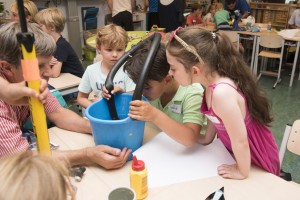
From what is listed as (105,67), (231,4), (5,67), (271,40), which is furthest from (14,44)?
(231,4)

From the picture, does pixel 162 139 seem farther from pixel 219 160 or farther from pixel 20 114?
pixel 20 114

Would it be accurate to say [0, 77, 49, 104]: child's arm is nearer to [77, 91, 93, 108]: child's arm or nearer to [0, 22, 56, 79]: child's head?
[0, 22, 56, 79]: child's head

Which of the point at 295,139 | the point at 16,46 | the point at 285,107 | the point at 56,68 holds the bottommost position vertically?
the point at 285,107

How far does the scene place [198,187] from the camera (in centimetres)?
98

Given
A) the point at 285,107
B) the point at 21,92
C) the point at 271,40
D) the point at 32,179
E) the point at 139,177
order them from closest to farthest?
the point at 32,179 → the point at 21,92 → the point at 139,177 → the point at 285,107 → the point at 271,40

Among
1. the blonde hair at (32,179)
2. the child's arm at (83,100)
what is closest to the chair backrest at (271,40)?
the child's arm at (83,100)

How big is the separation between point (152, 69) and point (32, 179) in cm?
78

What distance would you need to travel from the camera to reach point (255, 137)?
112cm

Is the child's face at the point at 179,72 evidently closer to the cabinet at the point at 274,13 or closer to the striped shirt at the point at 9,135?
the striped shirt at the point at 9,135

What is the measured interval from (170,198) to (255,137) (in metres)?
0.44

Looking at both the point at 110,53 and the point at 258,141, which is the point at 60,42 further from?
the point at 258,141

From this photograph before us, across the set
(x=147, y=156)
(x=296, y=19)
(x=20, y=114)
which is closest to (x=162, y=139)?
(x=147, y=156)

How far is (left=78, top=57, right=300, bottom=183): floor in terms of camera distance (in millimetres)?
2233

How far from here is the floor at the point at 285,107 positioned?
2233mm
